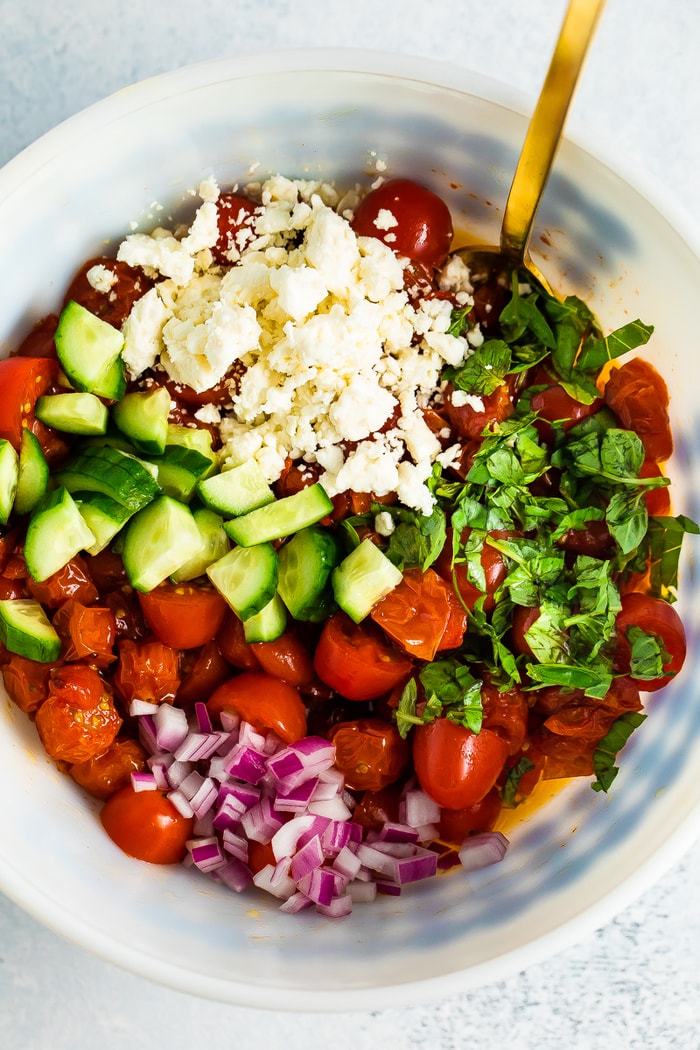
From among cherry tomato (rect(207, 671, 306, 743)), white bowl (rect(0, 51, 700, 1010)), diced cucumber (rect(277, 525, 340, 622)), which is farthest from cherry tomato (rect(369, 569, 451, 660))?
white bowl (rect(0, 51, 700, 1010))

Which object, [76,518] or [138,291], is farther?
[138,291]

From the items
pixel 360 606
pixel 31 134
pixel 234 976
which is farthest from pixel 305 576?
pixel 31 134

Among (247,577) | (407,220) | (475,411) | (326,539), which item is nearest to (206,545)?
(247,577)

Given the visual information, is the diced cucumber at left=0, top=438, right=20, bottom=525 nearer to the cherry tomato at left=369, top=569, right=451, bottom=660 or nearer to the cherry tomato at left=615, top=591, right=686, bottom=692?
the cherry tomato at left=369, top=569, right=451, bottom=660

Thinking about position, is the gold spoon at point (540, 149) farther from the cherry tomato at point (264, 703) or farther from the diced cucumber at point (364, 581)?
the cherry tomato at point (264, 703)

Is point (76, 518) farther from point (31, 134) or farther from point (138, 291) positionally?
point (31, 134)

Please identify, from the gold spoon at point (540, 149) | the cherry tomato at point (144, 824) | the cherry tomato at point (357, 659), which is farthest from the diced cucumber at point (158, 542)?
the gold spoon at point (540, 149)

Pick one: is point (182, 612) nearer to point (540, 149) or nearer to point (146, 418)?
point (146, 418)
